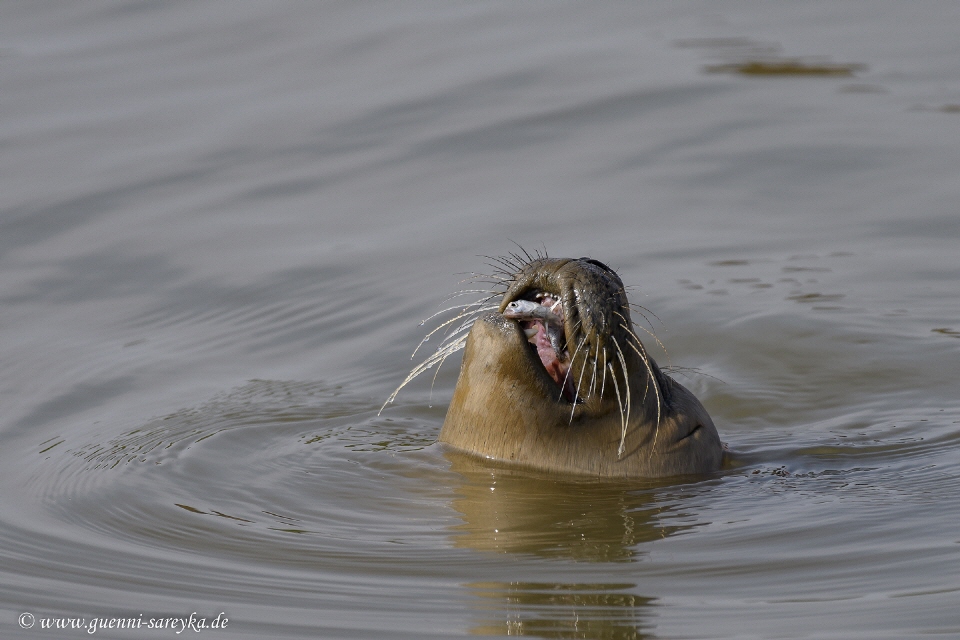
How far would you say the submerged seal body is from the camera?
17.0ft

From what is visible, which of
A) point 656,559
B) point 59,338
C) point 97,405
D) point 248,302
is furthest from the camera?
point 248,302

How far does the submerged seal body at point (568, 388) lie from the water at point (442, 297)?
0.45 ft

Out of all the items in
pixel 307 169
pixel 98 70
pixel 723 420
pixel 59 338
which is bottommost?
pixel 723 420

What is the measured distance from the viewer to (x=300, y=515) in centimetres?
532

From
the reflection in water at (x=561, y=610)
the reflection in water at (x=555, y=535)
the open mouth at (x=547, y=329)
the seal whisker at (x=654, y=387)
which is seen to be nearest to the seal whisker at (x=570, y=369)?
the open mouth at (x=547, y=329)

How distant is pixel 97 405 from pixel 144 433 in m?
0.60

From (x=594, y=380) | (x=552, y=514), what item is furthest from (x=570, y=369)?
(x=552, y=514)

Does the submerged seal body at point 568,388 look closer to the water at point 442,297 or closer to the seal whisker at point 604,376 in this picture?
the seal whisker at point 604,376

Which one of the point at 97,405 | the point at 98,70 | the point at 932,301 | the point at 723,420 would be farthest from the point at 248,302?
the point at 98,70

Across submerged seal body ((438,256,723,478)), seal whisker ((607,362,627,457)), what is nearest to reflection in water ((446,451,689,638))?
submerged seal body ((438,256,723,478))

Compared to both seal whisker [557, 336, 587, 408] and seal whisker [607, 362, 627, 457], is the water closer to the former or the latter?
seal whisker [607, 362, 627, 457]

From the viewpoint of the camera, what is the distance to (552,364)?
18.0ft

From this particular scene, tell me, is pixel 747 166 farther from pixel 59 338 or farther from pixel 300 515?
pixel 300 515

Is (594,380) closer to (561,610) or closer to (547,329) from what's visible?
(547,329)
